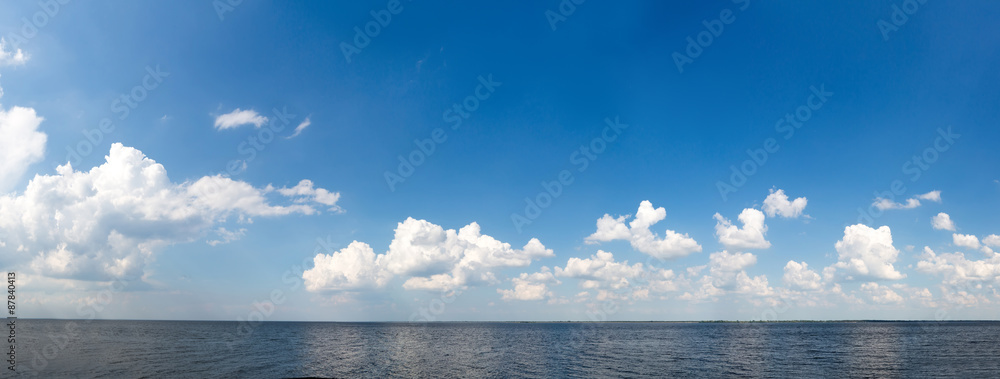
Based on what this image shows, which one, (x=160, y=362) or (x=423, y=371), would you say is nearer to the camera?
(x=423, y=371)

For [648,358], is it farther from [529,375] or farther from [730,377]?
[529,375]

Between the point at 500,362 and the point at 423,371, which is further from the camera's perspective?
the point at 500,362

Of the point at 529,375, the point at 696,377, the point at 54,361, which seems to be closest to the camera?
the point at 696,377

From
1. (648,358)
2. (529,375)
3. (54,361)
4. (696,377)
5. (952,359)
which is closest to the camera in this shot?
(696,377)

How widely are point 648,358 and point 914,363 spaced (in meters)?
35.2

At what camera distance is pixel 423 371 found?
190 feet

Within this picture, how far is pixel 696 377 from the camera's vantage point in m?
52.0

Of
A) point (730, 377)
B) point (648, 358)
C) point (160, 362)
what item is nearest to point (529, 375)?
point (730, 377)

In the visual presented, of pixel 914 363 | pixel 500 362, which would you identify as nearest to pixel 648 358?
pixel 500 362

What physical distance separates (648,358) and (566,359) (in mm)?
13087

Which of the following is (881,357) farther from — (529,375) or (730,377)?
(529,375)

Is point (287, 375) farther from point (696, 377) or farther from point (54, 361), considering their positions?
point (696, 377)

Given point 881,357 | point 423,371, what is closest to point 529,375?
point 423,371

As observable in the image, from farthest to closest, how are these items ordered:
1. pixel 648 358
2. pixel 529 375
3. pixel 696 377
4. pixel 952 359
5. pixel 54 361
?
1. pixel 648 358
2. pixel 952 359
3. pixel 54 361
4. pixel 529 375
5. pixel 696 377
